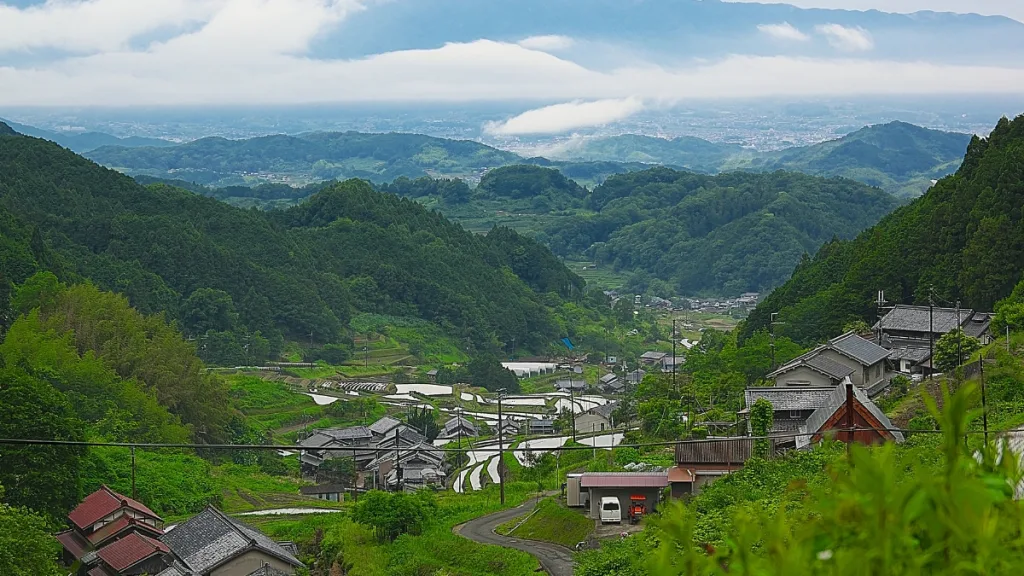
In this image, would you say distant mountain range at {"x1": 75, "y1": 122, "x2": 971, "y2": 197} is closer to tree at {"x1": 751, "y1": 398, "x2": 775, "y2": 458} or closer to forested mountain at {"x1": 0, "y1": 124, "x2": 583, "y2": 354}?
forested mountain at {"x1": 0, "y1": 124, "x2": 583, "y2": 354}

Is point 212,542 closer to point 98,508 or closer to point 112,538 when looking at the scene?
point 112,538

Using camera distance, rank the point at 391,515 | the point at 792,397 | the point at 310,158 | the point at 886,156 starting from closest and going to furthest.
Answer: the point at 391,515
the point at 792,397
the point at 886,156
the point at 310,158

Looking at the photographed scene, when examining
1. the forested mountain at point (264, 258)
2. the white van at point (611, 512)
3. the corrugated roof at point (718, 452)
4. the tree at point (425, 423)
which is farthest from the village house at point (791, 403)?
the forested mountain at point (264, 258)

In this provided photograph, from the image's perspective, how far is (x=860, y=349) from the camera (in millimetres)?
20453

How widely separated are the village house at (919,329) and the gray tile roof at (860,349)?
309 mm

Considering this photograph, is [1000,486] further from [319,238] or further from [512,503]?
[319,238]

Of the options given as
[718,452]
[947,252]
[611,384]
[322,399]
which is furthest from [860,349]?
[611,384]

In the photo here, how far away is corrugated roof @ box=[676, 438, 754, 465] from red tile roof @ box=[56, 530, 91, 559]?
26.5 feet

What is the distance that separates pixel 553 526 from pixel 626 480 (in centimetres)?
118

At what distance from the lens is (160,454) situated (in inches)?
891

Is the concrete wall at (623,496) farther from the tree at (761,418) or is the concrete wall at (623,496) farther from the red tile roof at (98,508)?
the red tile roof at (98,508)

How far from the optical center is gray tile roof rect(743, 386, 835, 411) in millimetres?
17094

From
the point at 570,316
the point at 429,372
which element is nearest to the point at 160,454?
the point at 429,372

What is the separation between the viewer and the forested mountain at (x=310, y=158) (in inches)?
5148
